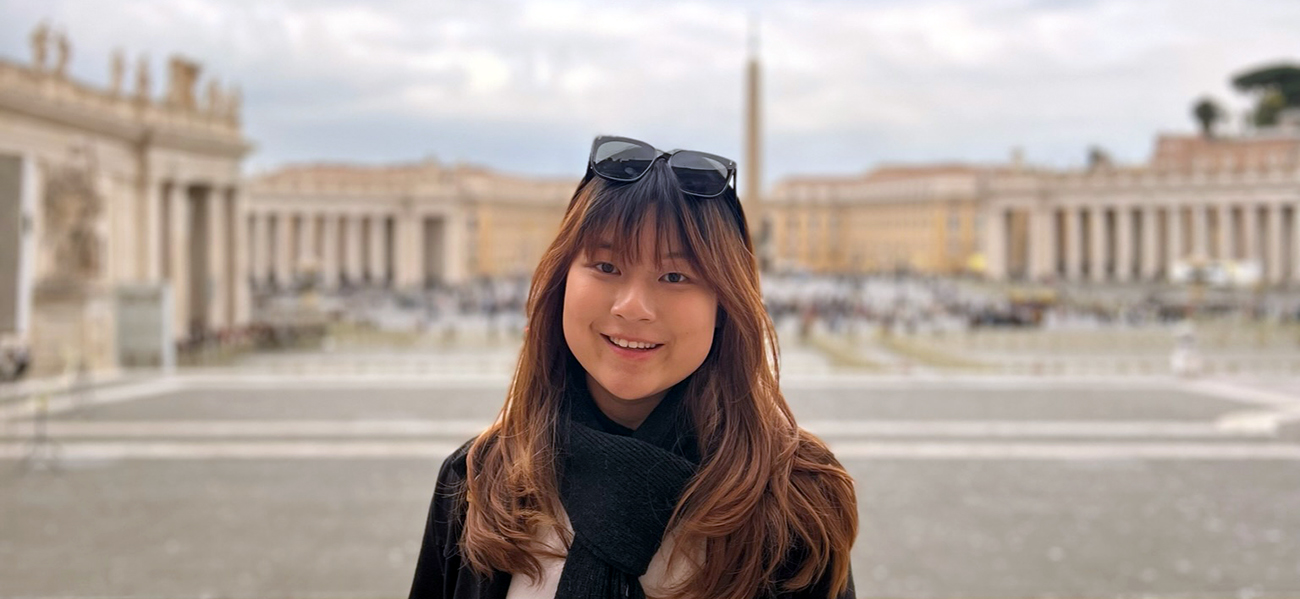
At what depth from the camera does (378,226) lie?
331ft

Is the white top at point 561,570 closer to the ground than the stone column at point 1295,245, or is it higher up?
closer to the ground

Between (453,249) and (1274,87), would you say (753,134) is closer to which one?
(453,249)

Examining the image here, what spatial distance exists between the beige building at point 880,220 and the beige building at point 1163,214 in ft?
68.6

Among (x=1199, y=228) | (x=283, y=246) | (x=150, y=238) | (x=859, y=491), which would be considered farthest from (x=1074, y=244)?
(x=859, y=491)

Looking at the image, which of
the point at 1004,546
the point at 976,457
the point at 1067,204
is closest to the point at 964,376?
the point at 976,457

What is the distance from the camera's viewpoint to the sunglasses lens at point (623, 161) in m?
2.24

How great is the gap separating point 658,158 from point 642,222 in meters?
0.14

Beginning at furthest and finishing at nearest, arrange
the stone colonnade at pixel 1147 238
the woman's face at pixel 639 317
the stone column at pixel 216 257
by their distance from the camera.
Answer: the stone colonnade at pixel 1147 238 → the stone column at pixel 216 257 → the woman's face at pixel 639 317

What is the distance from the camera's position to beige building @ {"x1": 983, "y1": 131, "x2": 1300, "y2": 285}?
77625 millimetres

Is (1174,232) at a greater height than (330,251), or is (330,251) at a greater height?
(1174,232)

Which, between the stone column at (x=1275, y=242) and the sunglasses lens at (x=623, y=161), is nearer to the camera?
the sunglasses lens at (x=623, y=161)

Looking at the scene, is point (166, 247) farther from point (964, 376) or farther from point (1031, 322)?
point (1031, 322)

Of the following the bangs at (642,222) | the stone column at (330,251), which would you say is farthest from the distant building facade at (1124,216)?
the bangs at (642,222)

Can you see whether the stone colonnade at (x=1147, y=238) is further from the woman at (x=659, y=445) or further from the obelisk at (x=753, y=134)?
the woman at (x=659, y=445)
